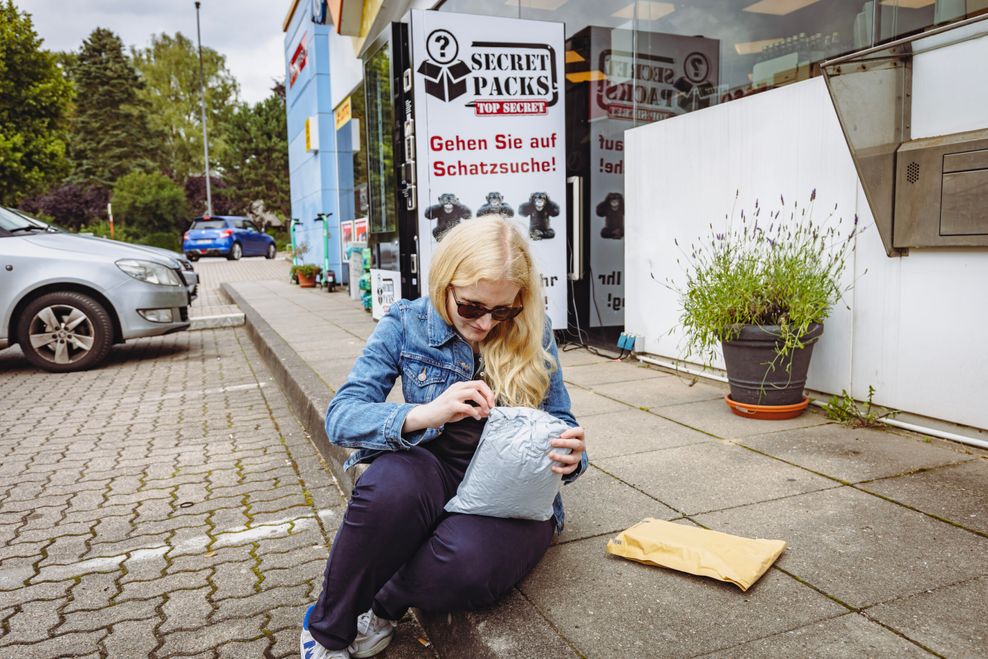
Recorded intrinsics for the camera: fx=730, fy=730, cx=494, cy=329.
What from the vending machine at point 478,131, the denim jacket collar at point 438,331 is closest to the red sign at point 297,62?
the vending machine at point 478,131

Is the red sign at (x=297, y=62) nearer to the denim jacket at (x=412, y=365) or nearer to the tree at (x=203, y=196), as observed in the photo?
the denim jacket at (x=412, y=365)

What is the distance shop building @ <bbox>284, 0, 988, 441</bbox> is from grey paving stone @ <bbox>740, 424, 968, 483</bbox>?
218mm

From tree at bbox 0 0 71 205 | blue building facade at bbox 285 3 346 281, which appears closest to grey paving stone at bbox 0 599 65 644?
blue building facade at bbox 285 3 346 281

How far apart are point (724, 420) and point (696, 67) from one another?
2945mm

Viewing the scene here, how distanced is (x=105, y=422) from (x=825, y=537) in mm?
4880

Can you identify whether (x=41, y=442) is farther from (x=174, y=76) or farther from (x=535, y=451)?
(x=174, y=76)

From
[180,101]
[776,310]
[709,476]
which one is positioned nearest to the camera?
[709,476]

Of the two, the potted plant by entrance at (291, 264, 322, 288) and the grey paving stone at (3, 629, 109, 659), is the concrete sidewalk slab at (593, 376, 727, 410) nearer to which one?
the grey paving stone at (3, 629, 109, 659)

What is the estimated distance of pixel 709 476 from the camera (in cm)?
323

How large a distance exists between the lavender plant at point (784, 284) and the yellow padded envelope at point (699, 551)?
1.67m

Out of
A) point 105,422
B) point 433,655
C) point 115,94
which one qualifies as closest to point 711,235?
point 433,655

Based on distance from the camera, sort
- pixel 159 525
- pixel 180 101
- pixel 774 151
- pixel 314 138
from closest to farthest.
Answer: pixel 159 525, pixel 774 151, pixel 314 138, pixel 180 101

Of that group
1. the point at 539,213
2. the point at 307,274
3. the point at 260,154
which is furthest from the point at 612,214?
the point at 260,154

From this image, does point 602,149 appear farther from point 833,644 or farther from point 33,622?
point 33,622
